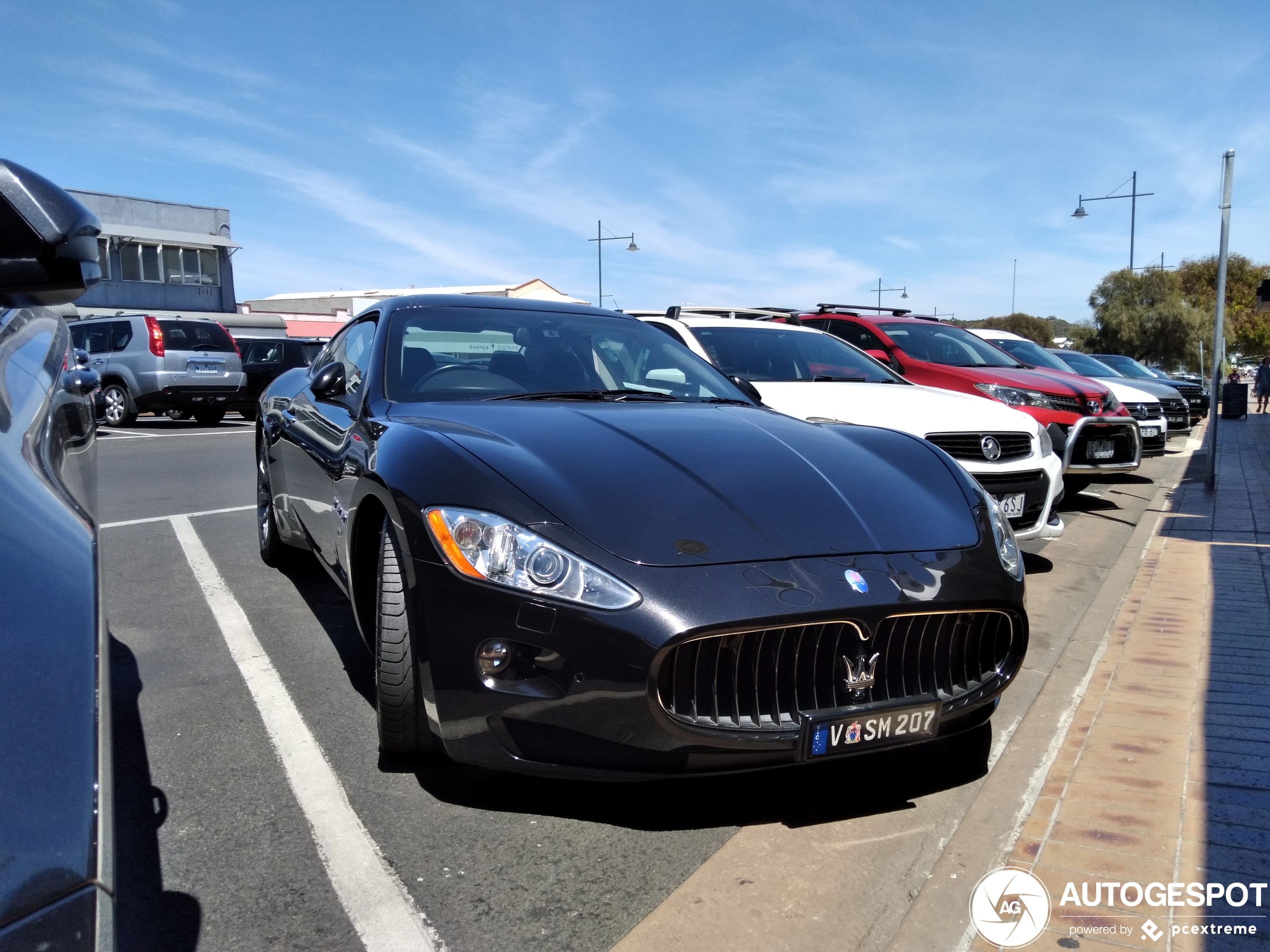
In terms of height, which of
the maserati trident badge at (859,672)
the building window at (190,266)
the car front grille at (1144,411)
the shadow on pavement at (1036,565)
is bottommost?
the shadow on pavement at (1036,565)

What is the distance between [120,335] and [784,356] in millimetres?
13287

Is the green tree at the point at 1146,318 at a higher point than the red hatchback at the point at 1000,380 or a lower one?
higher

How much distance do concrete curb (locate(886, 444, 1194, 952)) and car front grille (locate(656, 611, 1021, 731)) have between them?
436 mm

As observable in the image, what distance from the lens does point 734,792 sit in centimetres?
299

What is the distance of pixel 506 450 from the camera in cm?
288

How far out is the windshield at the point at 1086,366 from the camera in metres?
15.9

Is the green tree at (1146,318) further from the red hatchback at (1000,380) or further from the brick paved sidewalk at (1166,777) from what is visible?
the brick paved sidewalk at (1166,777)

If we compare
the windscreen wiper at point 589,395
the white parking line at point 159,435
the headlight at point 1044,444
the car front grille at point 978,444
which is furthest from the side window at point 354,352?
the white parking line at point 159,435

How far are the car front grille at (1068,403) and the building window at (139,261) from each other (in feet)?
130

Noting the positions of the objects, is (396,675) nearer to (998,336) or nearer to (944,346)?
(944,346)

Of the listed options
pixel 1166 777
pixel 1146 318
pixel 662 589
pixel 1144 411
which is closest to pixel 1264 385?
pixel 1144 411

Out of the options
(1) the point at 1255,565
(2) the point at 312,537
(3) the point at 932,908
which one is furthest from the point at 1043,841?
(1) the point at 1255,565

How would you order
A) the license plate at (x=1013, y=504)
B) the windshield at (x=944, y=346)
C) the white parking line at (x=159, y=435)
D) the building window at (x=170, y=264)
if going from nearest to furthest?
1. the license plate at (x=1013, y=504)
2. the windshield at (x=944, y=346)
3. the white parking line at (x=159, y=435)
4. the building window at (x=170, y=264)

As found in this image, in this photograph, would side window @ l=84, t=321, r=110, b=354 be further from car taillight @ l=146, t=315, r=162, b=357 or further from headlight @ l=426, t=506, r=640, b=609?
headlight @ l=426, t=506, r=640, b=609
